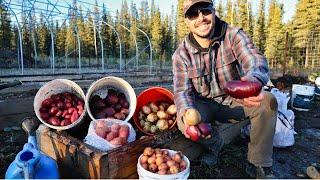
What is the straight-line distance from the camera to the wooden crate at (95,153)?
2.49 metres

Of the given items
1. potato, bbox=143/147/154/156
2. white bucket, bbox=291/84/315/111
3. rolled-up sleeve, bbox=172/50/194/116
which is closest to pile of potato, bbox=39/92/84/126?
potato, bbox=143/147/154/156

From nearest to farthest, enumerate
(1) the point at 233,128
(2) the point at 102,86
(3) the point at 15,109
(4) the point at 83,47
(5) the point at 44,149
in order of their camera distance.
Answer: (5) the point at 44,149 → (2) the point at 102,86 → (1) the point at 233,128 → (3) the point at 15,109 → (4) the point at 83,47

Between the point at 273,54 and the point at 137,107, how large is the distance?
142ft

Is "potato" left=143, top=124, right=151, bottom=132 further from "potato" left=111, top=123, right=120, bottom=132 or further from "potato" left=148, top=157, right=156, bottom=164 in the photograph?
"potato" left=148, top=157, right=156, bottom=164

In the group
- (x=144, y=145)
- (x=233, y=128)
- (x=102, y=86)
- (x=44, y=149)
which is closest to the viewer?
(x=144, y=145)

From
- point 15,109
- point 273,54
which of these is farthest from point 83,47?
point 15,109

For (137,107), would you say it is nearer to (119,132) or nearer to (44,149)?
(119,132)

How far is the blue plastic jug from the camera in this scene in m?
2.14

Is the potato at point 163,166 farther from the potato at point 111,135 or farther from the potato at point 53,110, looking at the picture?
the potato at point 53,110

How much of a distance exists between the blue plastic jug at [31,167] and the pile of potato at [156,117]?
46.8 inches

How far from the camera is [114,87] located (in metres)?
3.82

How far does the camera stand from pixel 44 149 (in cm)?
323

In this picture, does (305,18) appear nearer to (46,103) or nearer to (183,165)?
(46,103)

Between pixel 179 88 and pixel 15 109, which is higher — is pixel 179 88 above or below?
above
